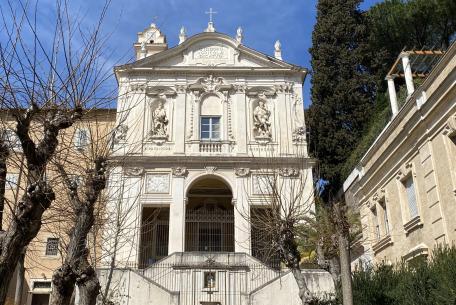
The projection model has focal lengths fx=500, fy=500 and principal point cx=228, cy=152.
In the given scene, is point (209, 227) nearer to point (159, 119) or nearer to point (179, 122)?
point (179, 122)

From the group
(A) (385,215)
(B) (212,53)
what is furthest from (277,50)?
(A) (385,215)

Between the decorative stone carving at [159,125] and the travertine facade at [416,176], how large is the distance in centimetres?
1226

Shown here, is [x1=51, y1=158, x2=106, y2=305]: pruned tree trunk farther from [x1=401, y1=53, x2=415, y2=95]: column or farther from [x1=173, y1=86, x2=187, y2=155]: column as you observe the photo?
[x1=173, y1=86, x2=187, y2=155]: column

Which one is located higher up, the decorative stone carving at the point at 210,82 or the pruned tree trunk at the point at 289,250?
the decorative stone carving at the point at 210,82

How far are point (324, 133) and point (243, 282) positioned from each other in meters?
12.8

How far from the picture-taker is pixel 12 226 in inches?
282

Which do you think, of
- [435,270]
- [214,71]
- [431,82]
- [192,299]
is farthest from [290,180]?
[435,270]

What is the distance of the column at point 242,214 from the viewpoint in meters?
24.2

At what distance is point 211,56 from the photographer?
29.8m

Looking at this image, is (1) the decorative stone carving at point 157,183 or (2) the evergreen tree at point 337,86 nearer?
(1) the decorative stone carving at point 157,183

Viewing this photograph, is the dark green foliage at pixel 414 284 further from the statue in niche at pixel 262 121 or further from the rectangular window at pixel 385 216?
the statue in niche at pixel 262 121

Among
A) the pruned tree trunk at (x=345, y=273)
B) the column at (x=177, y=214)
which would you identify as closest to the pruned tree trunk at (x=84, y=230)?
the pruned tree trunk at (x=345, y=273)

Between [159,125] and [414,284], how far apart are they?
782 inches

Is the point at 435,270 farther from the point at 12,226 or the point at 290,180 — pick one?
the point at 290,180
